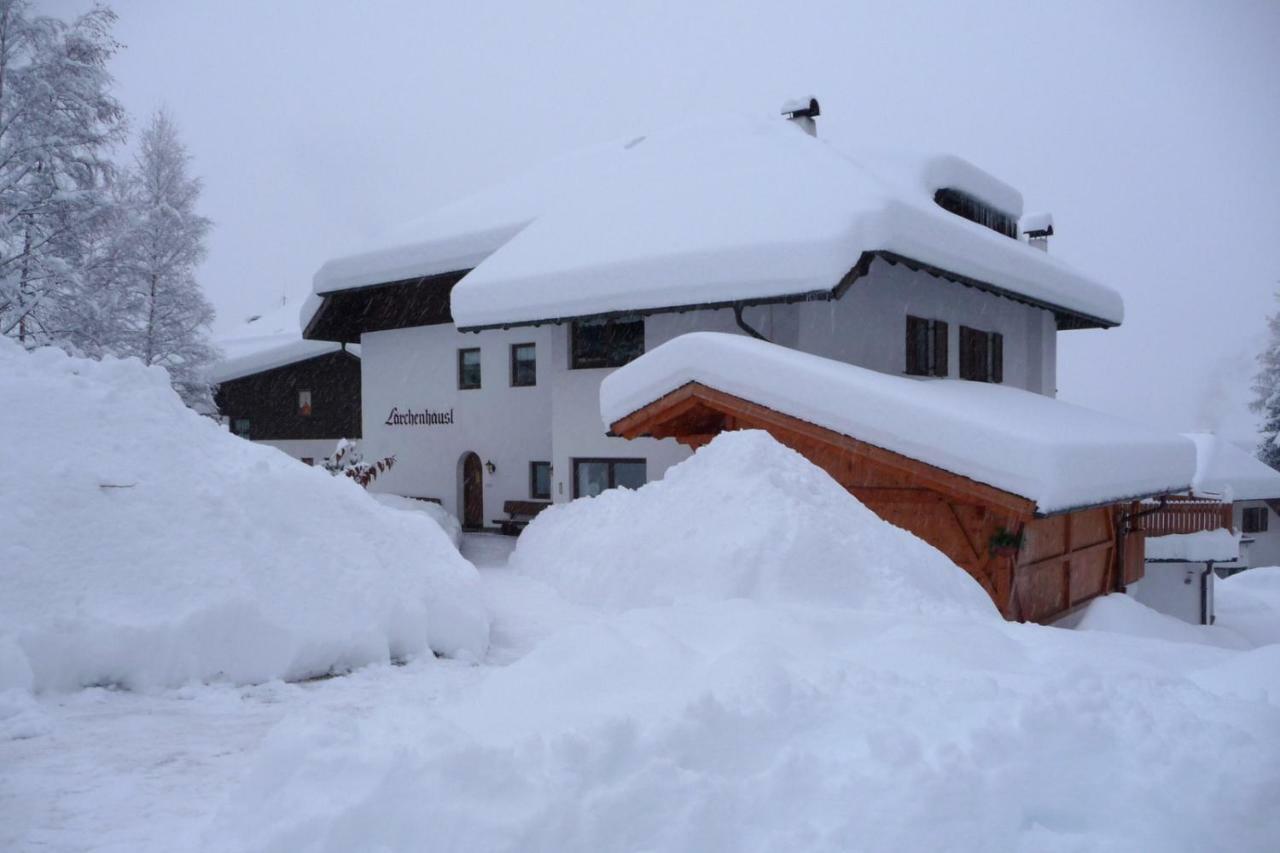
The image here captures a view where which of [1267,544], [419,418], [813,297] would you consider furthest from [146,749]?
[1267,544]

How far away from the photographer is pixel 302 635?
601 centimetres

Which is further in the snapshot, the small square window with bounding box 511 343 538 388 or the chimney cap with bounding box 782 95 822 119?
the chimney cap with bounding box 782 95 822 119

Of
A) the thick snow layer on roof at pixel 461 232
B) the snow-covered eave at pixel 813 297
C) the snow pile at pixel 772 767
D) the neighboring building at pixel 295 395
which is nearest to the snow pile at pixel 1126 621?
the snow-covered eave at pixel 813 297

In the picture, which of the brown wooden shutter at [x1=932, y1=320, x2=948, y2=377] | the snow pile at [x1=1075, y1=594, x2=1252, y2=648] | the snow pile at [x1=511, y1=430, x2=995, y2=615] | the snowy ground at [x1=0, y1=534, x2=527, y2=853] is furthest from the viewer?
the brown wooden shutter at [x1=932, y1=320, x2=948, y2=377]

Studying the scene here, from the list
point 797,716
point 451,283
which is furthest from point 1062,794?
point 451,283

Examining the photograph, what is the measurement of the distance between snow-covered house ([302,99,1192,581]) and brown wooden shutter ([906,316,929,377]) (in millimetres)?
55

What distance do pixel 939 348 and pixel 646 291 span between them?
6.61 m

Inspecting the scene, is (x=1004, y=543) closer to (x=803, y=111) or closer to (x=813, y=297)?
(x=813, y=297)

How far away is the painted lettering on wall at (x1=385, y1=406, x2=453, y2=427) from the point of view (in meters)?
19.0

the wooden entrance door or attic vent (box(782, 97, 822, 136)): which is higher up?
attic vent (box(782, 97, 822, 136))

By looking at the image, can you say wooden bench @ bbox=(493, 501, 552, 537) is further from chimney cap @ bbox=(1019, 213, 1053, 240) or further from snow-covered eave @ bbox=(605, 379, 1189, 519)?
chimney cap @ bbox=(1019, 213, 1053, 240)

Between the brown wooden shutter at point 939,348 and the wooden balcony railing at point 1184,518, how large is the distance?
5.76m

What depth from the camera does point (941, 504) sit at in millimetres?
10383

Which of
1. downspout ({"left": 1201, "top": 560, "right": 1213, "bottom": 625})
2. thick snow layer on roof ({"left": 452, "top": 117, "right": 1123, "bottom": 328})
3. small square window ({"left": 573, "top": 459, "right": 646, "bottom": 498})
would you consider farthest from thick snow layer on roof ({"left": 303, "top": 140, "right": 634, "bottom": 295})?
downspout ({"left": 1201, "top": 560, "right": 1213, "bottom": 625})
